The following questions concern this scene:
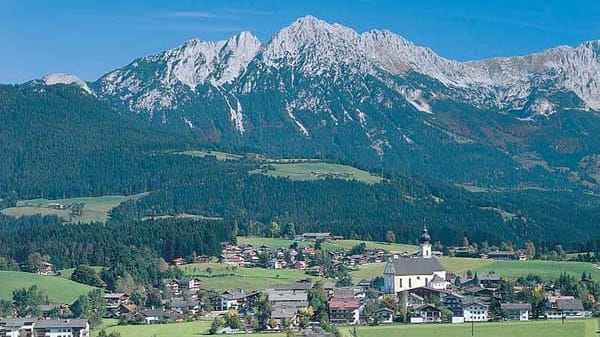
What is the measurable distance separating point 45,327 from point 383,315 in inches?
1108

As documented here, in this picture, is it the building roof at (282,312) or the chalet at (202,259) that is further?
the chalet at (202,259)

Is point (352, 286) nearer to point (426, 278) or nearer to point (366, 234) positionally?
point (426, 278)

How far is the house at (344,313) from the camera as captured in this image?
4035 inches

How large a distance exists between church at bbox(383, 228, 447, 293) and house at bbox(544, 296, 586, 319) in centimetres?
1632

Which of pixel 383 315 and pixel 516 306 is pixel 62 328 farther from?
pixel 516 306

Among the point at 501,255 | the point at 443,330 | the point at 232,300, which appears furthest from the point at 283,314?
the point at 501,255

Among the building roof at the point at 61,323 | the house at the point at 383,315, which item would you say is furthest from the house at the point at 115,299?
the house at the point at 383,315

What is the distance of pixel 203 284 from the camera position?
12600 cm

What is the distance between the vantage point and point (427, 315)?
105 metres

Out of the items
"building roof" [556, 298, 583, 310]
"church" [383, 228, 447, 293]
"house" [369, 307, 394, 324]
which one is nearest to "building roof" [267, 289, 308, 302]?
"house" [369, 307, 394, 324]

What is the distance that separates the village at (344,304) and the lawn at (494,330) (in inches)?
134

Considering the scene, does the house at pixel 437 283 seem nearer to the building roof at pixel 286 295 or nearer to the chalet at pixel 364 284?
the chalet at pixel 364 284

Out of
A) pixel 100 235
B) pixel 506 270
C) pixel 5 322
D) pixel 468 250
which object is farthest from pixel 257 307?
pixel 468 250

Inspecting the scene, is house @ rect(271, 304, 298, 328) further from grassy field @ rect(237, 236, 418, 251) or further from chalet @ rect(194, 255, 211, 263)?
grassy field @ rect(237, 236, 418, 251)
